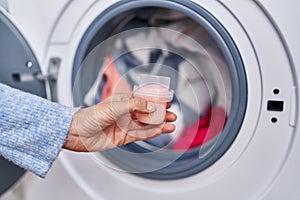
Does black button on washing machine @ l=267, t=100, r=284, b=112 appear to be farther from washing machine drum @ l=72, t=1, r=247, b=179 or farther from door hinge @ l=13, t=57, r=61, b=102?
door hinge @ l=13, t=57, r=61, b=102

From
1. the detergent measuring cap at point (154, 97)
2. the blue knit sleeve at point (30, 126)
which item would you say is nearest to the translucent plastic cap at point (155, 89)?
the detergent measuring cap at point (154, 97)

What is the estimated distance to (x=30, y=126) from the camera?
0.74 m

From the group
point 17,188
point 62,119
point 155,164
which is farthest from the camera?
point 17,188

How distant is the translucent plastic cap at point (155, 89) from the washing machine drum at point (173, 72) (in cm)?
8

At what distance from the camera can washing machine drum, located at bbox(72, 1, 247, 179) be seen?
771 millimetres

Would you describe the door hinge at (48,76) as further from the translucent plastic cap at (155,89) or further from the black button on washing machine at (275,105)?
the black button on washing machine at (275,105)

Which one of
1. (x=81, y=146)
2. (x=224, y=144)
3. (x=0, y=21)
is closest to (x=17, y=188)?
(x=81, y=146)

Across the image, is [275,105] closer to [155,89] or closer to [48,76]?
[155,89]

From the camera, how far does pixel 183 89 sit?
92cm

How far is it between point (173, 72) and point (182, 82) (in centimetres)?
3

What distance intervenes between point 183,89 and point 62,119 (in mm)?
291

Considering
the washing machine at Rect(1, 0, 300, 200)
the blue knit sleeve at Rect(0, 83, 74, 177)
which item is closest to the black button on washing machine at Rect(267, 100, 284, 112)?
the washing machine at Rect(1, 0, 300, 200)

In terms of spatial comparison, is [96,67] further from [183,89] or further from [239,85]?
[239,85]

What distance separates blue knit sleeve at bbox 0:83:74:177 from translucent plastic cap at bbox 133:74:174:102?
0.14 metres
